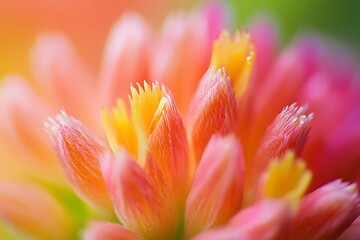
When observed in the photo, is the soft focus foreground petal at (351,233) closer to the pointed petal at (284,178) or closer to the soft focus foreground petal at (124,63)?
the pointed petal at (284,178)


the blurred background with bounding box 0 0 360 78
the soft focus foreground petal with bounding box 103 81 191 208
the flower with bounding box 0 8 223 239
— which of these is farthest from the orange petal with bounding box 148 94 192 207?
the blurred background with bounding box 0 0 360 78

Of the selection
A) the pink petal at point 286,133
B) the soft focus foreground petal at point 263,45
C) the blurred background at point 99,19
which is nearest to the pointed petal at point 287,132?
the pink petal at point 286,133

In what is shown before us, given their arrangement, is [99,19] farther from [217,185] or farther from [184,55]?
[217,185]

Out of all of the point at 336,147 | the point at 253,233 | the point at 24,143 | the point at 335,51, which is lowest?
the point at 253,233

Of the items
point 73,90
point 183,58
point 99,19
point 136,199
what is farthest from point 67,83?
point 99,19

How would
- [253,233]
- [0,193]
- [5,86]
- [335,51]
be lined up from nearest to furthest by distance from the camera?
[253,233], [0,193], [5,86], [335,51]

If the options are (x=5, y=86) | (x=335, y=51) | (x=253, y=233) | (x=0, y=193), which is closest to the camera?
(x=253, y=233)

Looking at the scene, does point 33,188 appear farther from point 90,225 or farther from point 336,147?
point 336,147

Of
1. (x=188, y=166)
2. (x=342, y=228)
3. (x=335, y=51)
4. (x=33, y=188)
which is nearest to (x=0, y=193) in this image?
(x=33, y=188)
